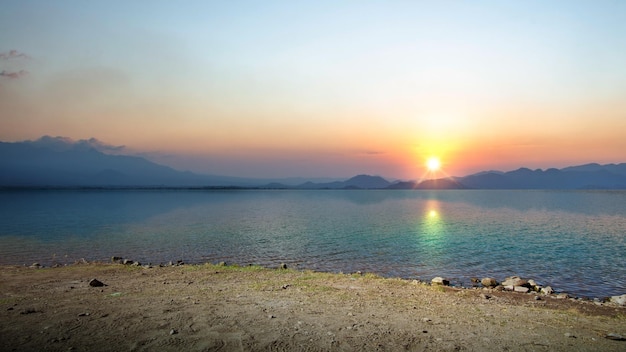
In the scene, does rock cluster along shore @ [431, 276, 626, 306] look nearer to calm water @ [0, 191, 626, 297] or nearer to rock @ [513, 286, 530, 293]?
rock @ [513, 286, 530, 293]

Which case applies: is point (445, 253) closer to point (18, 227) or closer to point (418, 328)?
point (418, 328)

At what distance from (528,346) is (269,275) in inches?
690

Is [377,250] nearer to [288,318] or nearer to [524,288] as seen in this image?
[524,288]

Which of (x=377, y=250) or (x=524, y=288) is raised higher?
(x=524, y=288)

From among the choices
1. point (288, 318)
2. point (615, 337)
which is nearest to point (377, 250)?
point (288, 318)

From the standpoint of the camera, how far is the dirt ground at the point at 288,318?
1277 centimetres

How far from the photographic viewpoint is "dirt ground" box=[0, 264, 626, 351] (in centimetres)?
1277

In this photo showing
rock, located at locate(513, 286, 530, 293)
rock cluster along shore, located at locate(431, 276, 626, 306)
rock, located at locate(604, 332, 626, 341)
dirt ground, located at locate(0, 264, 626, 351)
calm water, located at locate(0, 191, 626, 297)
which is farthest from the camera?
calm water, located at locate(0, 191, 626, 297)

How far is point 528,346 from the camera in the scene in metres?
12.9

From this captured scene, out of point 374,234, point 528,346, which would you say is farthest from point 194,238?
point 528,346

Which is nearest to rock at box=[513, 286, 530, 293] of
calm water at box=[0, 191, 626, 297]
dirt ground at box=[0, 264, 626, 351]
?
dirt ground at box=[0, 264, 626, 351]

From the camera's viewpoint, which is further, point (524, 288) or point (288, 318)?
point (524, 288)

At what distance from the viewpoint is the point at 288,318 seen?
15.4m

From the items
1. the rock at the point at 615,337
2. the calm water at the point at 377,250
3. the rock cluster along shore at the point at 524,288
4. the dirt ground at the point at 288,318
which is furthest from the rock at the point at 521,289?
the rock at the point at 615,337
